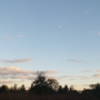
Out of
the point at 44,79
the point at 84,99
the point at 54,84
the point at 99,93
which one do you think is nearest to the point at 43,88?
the point at 44,79

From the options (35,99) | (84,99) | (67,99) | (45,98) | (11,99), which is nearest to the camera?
(11,99)

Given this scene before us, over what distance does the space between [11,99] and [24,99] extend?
201 cm

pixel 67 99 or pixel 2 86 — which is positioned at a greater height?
pixel 2 86

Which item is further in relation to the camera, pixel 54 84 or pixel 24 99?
pixel 54 84

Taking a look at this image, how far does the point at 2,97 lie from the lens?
31797 millimetres

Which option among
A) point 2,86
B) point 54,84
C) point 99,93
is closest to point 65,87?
point 54,84

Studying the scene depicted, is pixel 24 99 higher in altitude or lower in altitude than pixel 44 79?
lower

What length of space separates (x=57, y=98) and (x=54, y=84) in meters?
50.4

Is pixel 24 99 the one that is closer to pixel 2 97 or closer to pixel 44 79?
pixel 2 97

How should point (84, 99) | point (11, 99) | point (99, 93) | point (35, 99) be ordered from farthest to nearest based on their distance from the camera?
point (99, 93) → point (84, 99) → point (35, 99) → point (11, 99)

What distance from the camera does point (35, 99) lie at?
3566cm

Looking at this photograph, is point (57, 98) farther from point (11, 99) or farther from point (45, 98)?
point (11, 99)

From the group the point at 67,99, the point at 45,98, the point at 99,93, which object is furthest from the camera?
the point at 99,93

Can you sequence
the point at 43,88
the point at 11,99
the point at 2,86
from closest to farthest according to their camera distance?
the point at 11,99
the point at 43,88
the point at 2,86
